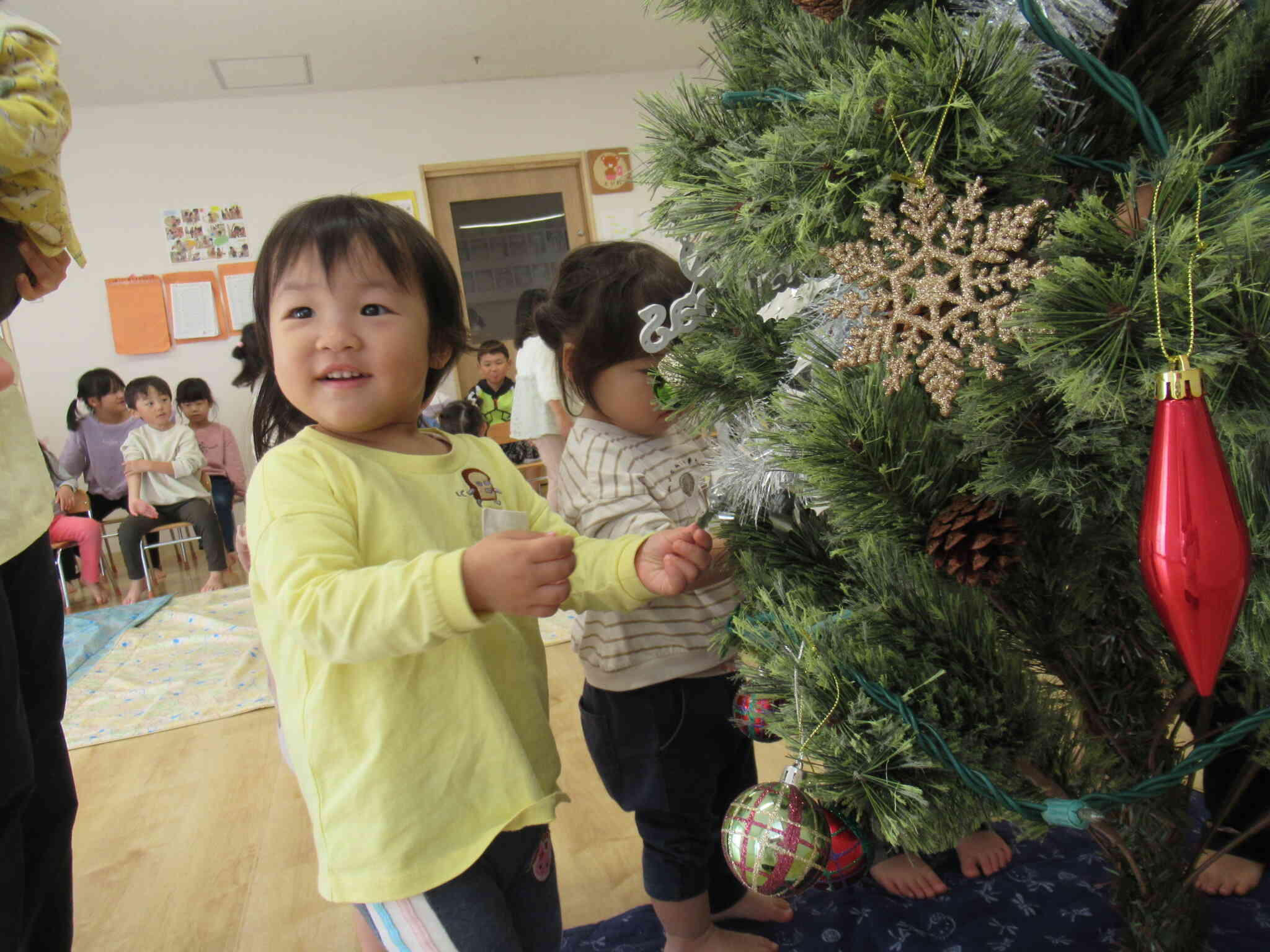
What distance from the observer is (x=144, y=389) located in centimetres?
391

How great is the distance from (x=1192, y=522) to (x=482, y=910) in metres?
0.57

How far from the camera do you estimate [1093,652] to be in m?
0.64

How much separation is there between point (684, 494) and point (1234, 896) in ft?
2.36

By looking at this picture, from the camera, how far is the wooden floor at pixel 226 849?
1147mm

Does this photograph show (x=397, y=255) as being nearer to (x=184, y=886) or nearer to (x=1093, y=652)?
(x=1093, y=652)

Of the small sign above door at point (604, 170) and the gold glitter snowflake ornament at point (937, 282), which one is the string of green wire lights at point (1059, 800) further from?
the small sign above door at point (604, 170)

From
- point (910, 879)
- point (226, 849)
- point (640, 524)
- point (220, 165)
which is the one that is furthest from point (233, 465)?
point (910, 879)

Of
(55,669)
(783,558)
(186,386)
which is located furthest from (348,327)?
(186,386)

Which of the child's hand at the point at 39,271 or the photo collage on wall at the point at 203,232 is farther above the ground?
the photo collage on wall at the point at 203,232

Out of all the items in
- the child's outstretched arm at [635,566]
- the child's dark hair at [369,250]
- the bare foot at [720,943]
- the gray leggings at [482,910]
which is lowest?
the bare foot at [720,943]

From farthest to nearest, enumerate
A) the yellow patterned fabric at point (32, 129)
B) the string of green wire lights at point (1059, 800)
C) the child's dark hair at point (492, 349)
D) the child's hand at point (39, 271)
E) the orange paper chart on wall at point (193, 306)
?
the orange paper chart on wall at point (193, 306) < the child's dark hair at point (492, 349) < the child's hand at point (39, 271) < the yellow patterned fabric at point (32, 129) < the string of green wire lights at point (1059, 800)

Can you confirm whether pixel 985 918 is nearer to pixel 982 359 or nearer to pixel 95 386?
pixel 982 359

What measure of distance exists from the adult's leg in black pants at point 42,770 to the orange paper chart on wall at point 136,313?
4441 millimetres

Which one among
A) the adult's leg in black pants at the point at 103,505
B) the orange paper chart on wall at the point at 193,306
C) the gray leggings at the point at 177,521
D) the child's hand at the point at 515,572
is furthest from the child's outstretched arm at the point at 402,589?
the orange paper chart on wall at the point at 193,306
